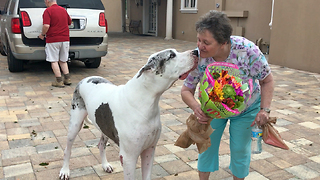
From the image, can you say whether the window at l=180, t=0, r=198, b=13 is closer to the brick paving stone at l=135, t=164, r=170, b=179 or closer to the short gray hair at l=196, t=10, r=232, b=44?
the brick paving stone at l=135, t=164, r=170, b=179

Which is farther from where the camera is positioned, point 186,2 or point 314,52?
point 186,2

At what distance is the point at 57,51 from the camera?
6.75 metres

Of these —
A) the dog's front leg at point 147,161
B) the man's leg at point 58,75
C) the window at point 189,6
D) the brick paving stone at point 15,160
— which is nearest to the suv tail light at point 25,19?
the man's leg at point 58,75

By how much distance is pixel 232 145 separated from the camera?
265cm

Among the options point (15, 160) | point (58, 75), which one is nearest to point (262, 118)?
point (15, 160)

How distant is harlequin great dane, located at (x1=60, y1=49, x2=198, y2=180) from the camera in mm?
2148

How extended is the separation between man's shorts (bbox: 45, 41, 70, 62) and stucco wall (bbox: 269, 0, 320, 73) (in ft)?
22.6

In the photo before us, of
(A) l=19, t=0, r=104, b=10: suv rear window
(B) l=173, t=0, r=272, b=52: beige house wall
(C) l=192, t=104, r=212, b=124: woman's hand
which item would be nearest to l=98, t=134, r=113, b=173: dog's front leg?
(C) l=192, t=104, r=212, b=124: woman's hand

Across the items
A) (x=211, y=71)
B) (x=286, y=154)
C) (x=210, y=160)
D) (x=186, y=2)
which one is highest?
(x=186, y=2)

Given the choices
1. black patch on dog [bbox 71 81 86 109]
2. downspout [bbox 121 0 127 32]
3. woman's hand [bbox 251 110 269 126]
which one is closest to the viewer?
woman's hand [bbox 251 110 269 126]

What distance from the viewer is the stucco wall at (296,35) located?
887cm

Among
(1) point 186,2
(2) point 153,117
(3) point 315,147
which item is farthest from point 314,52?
(1) point 186,2

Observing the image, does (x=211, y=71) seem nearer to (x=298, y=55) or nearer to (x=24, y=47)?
(x=24, y=47)

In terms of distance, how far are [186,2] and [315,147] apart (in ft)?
46.3
